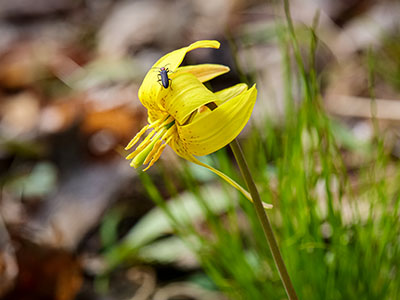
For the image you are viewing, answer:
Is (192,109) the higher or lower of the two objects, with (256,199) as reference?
higher

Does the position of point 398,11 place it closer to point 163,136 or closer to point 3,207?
point 3,207

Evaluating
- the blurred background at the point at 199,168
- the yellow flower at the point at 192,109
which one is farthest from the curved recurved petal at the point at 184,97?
the blurred background at the point at 199,168

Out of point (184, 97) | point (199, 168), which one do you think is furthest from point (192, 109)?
point (199, 168)

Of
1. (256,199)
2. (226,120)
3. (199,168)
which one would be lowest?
(199,168)

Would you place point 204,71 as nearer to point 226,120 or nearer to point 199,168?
point 226,120

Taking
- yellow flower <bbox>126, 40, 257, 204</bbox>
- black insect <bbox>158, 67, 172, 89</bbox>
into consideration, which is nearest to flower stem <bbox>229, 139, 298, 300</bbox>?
yellow flower <bbox>126, 40, 257, 204</bbox>

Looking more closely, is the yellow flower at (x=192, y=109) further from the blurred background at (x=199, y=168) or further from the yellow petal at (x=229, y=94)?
the blurred background at (x=199, y=168)
